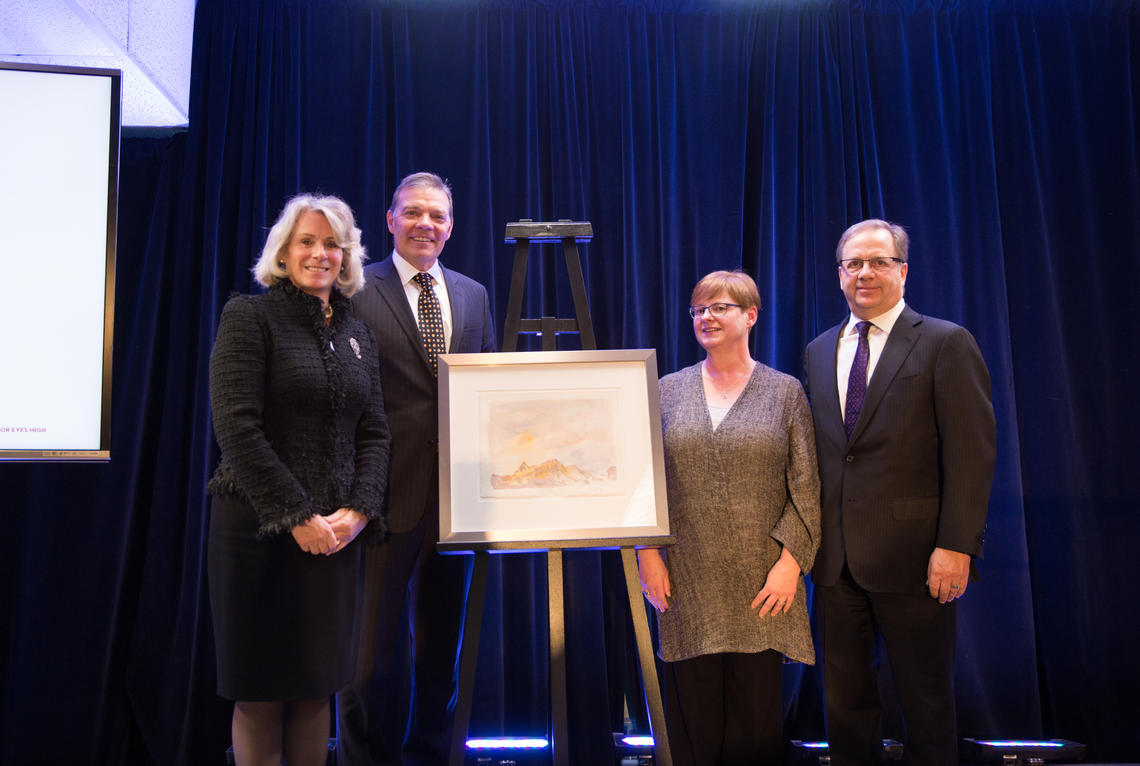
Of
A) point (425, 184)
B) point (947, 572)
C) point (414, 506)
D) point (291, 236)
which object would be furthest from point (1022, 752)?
point (291, 236)

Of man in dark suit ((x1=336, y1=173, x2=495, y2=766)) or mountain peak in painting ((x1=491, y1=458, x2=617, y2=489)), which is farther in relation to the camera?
man in dark suit ((x1=336, y1=173, x2=495, y2=766))

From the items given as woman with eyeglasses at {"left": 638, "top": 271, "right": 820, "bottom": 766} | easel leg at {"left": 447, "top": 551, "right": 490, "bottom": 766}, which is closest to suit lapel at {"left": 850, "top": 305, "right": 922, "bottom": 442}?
woman with eyeglasses at {"left": 638, "top": 271, "right": 820, "bottom": 766}

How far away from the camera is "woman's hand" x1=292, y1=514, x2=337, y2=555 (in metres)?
1.80

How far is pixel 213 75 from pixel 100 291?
136 cm

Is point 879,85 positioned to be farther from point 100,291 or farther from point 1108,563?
point 100,291

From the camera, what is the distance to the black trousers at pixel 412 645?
2217 mm

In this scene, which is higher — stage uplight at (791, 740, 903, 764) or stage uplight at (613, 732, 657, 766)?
stage uplight at (613, 732, 657, 766)

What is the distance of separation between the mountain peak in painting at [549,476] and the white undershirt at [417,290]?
0.56m

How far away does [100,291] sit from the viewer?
2270 mm

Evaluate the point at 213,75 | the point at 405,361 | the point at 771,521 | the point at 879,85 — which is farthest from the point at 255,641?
the point at 879,85

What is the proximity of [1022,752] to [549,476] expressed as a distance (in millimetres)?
2198

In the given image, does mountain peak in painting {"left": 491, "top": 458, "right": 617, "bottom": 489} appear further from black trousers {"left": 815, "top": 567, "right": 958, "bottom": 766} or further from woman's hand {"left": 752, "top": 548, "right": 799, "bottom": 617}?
black trousers {"left": 815, "top": 567, "right": 958, "bottom": 766}

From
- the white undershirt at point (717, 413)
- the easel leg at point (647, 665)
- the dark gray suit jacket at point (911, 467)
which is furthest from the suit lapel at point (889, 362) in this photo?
the easel leg at point (647, 665)

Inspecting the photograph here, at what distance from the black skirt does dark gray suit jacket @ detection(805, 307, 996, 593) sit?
1439 mm
